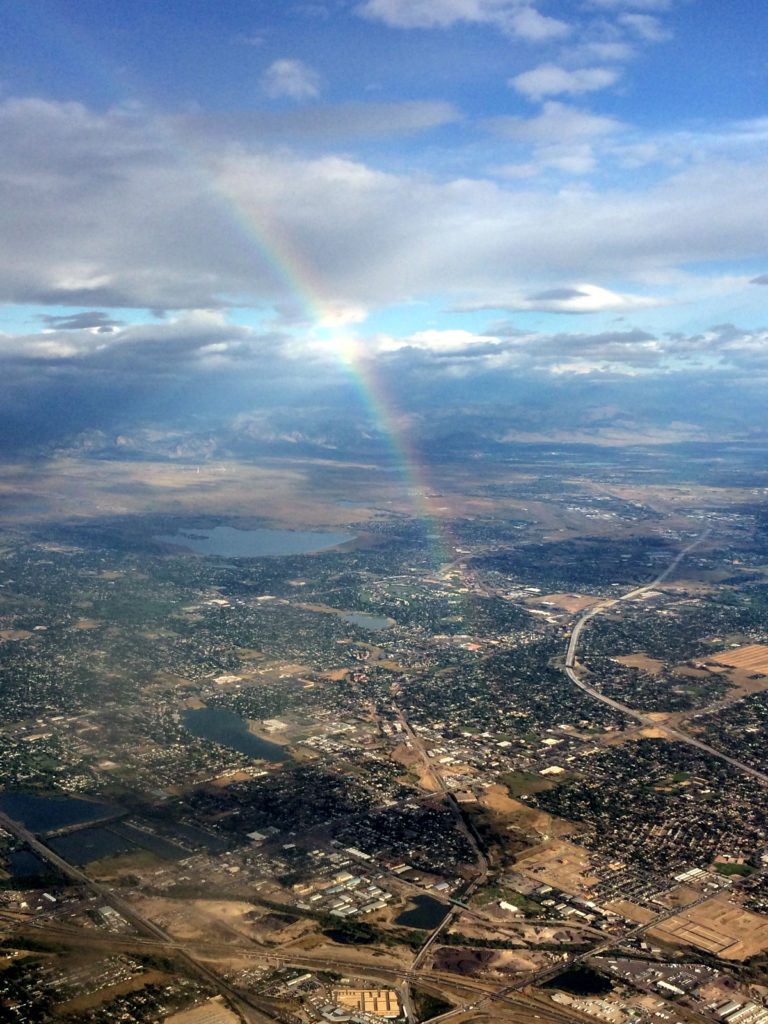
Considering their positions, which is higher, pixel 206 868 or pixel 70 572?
pixel 70 572

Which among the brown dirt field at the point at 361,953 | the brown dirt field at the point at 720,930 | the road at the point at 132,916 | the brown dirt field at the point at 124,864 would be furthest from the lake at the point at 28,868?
the brown dirt field at the point at 720,930

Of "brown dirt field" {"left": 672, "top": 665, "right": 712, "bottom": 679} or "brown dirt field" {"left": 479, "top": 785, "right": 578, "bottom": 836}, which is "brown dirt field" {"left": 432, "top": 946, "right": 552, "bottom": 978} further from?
"brown dirt field" {"left": 672, "top": 665, "right": 712, "bottom": 679}

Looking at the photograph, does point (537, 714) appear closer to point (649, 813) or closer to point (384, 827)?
point (649, 813)

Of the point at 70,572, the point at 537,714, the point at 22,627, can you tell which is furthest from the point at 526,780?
the point at 70,572

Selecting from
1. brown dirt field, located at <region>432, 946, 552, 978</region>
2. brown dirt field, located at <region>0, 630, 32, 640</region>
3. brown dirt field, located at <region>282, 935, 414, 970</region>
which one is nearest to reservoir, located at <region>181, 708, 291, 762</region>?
brown dirt field, located at <region>282, 935, 414, 970</region>

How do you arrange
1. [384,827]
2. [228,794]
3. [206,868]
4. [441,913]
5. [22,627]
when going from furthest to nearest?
[22,627] < [228,794] < [384,827] < [206,868] < [441,913]

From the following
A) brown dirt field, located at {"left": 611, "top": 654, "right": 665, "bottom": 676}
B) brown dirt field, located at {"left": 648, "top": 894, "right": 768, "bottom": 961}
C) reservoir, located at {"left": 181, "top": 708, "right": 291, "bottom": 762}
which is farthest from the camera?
brown dirt field, located at {"left": 611, "top": 654, "right": 665, "bottom": 676}
